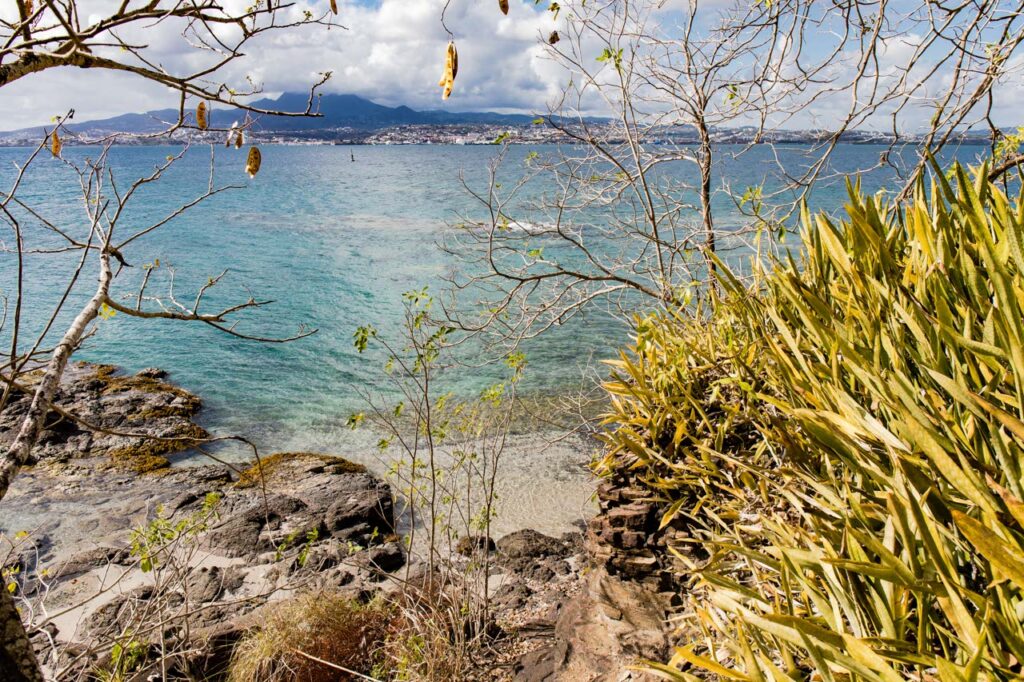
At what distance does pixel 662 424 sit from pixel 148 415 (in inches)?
450

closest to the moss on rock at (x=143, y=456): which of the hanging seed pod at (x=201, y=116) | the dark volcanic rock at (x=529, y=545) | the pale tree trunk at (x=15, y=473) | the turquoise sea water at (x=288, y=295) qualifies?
the turquoise sea water at (x=288, y=295)

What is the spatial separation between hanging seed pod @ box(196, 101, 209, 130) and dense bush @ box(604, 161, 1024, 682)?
2567 mm

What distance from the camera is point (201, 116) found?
9.39 feet

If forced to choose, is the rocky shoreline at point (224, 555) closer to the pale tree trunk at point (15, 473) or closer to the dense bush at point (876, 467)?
the pale tree trunk at point (15, 473)

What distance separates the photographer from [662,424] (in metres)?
3.76

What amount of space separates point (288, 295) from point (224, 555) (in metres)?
15.0

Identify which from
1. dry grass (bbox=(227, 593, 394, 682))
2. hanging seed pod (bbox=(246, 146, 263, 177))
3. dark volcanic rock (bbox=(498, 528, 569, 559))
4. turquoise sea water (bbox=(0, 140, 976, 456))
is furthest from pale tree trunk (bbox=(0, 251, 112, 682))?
dark volcanic rock (bbox=(498, 528, 569, 559))

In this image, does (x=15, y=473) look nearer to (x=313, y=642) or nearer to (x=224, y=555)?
(x=313, y=642)

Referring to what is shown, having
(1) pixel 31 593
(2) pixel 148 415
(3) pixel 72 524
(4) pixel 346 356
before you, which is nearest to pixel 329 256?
(4) pixel 346 356

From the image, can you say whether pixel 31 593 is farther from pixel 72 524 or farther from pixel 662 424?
pixel 662 424

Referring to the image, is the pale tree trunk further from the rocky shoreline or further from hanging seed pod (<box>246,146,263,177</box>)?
hanging seed pod (<box>246,146,263,177</box>)

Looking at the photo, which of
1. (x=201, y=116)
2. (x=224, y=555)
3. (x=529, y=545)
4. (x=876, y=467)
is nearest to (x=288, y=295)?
(x=224, y=555)

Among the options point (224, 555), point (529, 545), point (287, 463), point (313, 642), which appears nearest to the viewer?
point (313, 642)

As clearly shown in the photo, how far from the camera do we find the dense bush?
5.10 feet
